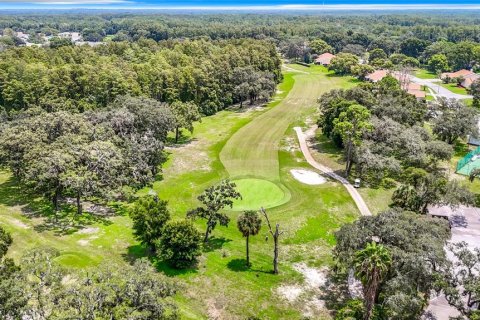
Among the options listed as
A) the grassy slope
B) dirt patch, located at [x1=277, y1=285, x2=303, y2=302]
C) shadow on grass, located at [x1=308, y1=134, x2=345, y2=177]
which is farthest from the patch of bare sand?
shadow on grass, located at [x1=308, y1=134, x2=345, y2=177]

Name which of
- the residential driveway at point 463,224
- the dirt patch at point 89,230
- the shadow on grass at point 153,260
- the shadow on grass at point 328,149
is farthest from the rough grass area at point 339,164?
the dirt patch at point 89,230

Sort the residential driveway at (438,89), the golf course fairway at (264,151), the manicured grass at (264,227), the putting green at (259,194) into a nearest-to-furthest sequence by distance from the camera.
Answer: the manicured grass at (264,227) → the putting green at (259,194) → the golf course fairway at (264,151) → the residential driveway at (438,89)

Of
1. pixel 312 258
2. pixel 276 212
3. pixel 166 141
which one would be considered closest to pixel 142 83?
pixel 166 141

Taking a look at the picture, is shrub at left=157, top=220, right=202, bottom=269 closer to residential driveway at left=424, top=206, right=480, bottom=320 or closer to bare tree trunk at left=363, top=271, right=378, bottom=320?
bare tree trunk at left=363, top=271, right=378, bottom=320

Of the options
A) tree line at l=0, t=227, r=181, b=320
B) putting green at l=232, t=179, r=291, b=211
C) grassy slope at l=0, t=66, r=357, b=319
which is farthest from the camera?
putting green at l=232, t=179, r=291, b=211

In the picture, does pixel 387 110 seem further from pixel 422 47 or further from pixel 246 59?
pixel 422 47

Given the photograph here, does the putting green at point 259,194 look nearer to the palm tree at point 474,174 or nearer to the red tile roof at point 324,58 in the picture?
the palm tree at point 474,174

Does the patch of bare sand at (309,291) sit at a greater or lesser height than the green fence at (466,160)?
lesser
